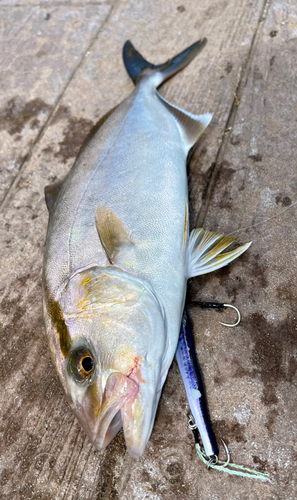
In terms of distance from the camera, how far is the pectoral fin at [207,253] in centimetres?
200

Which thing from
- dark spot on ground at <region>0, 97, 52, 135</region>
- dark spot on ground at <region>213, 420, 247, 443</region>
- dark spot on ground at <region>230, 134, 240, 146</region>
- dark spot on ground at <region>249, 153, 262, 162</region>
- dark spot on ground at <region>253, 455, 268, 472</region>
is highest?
dark spot on ground at <region>0, 97, 52, 135</region>

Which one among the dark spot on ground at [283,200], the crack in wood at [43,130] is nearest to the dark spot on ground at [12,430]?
the crack in wood at [43,130]

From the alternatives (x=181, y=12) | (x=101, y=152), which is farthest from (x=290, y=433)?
(x=181, y=12)

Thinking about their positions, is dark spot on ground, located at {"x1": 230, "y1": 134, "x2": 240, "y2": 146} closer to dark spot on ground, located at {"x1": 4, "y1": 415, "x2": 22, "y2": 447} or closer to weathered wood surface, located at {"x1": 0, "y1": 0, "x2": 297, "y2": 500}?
weathered wood surface, located at {"x1": 0, "y1": 0, "x2": 297, "y2": 500}

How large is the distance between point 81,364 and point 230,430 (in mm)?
838

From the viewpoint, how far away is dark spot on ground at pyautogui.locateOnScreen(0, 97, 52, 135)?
317 centimetres

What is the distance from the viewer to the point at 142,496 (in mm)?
1688

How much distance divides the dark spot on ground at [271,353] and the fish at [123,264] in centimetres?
42

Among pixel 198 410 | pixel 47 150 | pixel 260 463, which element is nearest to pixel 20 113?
pixel 47 150

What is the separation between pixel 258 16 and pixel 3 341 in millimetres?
3600

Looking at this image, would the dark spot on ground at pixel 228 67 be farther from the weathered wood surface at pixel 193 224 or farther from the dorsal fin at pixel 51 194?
the dorsal fin at pixel 51 194

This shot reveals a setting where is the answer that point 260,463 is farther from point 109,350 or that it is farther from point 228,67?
point 228,67

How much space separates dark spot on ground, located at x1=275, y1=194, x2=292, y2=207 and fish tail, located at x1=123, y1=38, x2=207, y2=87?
1.46 meters

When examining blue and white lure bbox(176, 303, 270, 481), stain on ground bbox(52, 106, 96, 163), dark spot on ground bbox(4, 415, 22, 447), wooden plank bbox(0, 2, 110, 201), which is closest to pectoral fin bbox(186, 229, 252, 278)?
blue and white lure bbox(176, 303, 270, 481)
